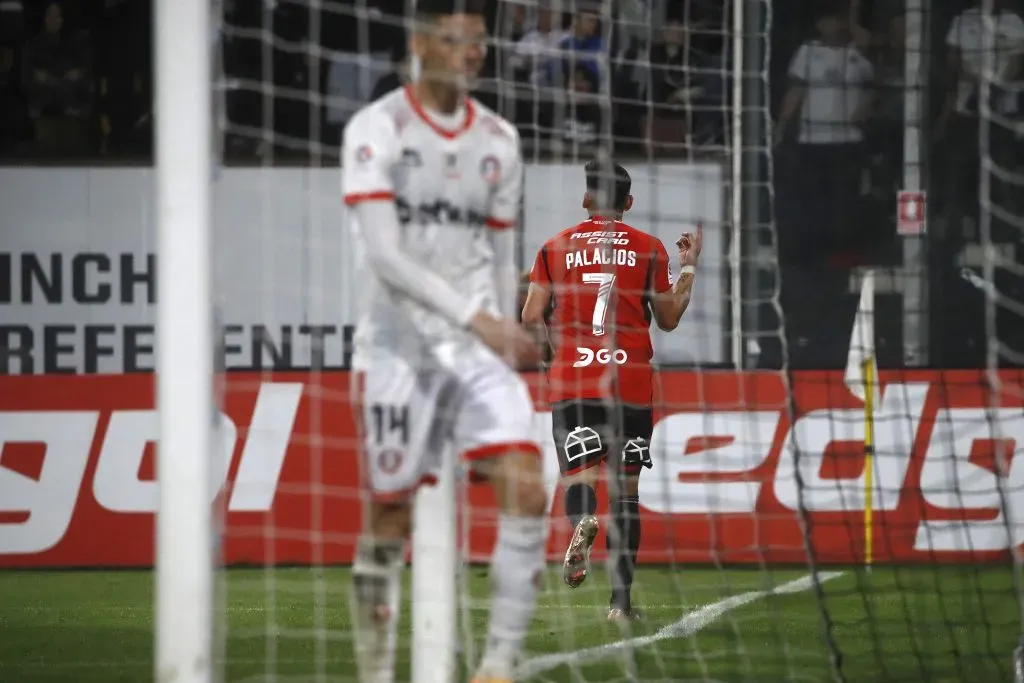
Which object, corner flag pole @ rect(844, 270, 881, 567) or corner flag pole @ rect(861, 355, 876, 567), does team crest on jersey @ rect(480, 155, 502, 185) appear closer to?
corner flag pole @ rect(844, 270, 881, 567)

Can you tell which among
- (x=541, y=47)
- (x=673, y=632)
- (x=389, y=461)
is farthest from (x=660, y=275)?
(x=389, y=461)

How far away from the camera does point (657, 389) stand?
377 inches

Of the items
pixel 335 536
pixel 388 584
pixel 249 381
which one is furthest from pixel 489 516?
pixel 388 584

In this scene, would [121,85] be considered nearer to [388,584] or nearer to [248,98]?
[248,98]

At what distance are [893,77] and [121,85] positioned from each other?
499 centimetres

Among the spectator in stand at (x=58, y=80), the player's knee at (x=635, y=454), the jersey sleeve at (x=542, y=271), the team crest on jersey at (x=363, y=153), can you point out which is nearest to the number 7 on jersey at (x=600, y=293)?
the jersey sleeve at (x=542, y=271)

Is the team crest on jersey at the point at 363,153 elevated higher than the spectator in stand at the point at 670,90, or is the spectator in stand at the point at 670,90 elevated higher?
the spectator in stand at the point at 670,90

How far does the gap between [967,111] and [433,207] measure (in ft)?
23.6

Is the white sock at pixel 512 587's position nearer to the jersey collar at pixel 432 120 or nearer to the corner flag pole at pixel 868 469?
the jersey collar at pixel 432 120

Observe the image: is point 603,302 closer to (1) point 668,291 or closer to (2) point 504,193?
(1) point 668,291

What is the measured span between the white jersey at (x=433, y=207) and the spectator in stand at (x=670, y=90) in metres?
4.44

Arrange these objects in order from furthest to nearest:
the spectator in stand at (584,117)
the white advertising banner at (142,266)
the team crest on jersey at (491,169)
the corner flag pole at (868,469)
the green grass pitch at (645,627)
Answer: the white advertising banner at (142,266), the corner flag pole at (868,469), the spectator in stand at (584,117), the green grass pitch at (645,627), the team crest on jersey at (491,169)

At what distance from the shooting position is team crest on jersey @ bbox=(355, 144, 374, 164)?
4.42m

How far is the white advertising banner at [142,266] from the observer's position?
10.5m
